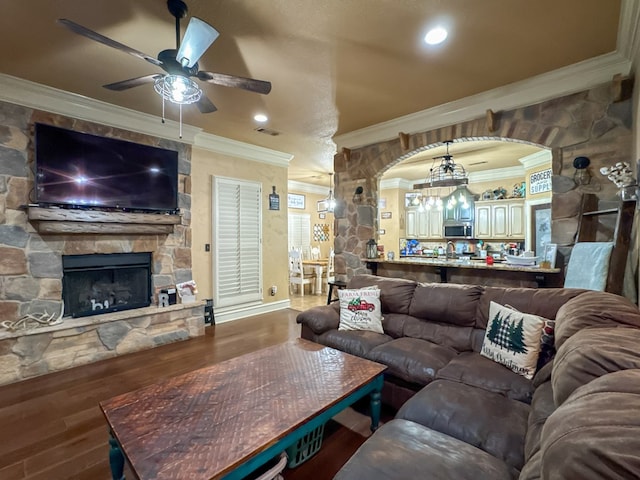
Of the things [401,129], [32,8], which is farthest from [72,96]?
[401,129]

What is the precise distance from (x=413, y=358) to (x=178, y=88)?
2.57 metres

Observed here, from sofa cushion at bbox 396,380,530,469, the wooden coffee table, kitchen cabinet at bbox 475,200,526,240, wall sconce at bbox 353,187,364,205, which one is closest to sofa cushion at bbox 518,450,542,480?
sofa cushion at bbox 396,380,530,469

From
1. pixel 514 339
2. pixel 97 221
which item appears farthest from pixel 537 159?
pixel 97 221

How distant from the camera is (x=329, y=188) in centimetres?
913

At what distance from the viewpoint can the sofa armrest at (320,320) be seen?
2.89m

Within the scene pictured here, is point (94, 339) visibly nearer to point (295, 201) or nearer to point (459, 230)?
point (295, 201)

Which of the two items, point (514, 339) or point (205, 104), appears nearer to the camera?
point (514, 339)

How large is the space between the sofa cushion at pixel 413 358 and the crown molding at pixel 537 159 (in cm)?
470

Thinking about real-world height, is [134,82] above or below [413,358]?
above

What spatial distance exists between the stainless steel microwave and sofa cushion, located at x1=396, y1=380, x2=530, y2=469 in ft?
20.9

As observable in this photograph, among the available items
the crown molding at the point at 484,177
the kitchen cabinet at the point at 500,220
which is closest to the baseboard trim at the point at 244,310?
the crown molding at the point at 484,177

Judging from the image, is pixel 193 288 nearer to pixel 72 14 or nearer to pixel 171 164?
pixel 171 164

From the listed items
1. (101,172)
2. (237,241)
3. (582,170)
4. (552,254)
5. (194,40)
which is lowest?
(552,254)

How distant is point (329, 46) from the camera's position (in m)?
2.44
